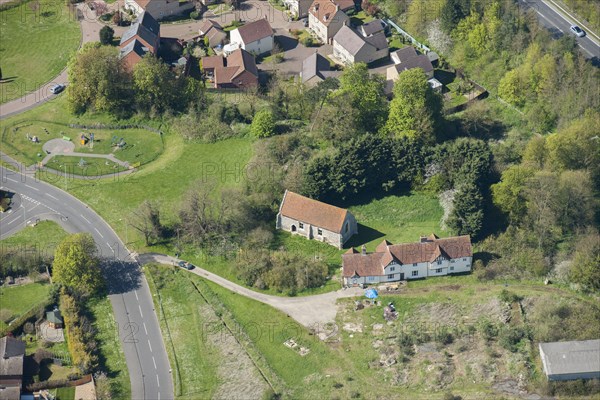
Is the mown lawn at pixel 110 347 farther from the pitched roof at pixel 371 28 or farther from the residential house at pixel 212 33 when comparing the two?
the pitched roof at pixel 371 28

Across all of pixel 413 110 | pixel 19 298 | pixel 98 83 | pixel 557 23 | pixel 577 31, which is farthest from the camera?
pixel 557 23

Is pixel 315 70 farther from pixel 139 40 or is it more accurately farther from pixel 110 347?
pixel 110 347

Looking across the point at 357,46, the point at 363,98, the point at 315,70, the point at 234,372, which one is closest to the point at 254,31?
the point at 315,70

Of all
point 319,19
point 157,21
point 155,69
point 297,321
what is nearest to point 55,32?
point 157,21

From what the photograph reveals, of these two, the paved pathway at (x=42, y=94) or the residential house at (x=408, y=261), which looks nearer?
the residential house at (x=408, y=261)

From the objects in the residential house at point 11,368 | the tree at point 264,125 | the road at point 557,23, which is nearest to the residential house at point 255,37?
the tree at point 264,125

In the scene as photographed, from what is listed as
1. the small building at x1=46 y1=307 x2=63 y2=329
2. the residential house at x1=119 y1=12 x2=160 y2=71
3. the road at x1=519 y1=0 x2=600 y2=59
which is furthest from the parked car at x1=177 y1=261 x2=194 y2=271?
the road at x1=519 y1=0 x2=600 y2=59

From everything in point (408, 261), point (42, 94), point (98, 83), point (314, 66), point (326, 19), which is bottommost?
point (42, 94)

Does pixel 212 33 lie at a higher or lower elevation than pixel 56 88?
higher
